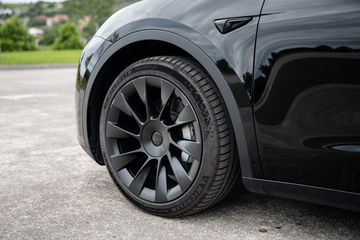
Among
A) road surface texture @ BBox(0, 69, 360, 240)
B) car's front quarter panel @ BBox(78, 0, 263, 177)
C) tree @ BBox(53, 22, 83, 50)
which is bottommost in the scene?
tree @ BBox(53, 22, 83, 50)

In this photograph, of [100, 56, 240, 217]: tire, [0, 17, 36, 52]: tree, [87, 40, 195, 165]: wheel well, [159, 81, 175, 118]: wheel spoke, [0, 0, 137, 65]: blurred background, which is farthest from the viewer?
[0, 17, 36, 52]: tree

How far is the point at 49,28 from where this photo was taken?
248 ft

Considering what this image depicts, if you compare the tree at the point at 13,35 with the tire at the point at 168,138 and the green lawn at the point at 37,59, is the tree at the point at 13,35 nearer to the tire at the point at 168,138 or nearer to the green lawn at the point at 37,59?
the green lawn at the point at 37,59

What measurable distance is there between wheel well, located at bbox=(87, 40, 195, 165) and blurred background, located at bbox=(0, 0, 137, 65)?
367 millimetres

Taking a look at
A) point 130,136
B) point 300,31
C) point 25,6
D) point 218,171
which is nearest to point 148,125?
point 130,136

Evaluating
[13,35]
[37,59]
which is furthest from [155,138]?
[13,35]

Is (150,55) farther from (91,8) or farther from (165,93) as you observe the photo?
(91,8)

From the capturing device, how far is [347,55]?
5.27 ft

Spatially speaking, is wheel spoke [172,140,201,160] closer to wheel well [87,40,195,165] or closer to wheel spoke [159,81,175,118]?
wheel spoke [159,81,175,118]

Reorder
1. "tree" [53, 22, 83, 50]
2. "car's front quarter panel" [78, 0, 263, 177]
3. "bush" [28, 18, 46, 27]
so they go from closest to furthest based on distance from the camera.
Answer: "car's front quarter panel" [78, 0, 263, 177] < "tree" [53, 22, 83, 50] < "bush" [28, 18, 46, 27]

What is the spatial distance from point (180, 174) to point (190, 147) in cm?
14

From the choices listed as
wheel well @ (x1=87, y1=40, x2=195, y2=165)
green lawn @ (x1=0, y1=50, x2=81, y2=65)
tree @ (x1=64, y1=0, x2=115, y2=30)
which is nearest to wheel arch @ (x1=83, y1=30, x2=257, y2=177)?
wheel well @ (x1=87, y1=40, x2=195, y2=165)

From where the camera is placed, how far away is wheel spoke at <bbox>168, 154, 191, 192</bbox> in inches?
82.8

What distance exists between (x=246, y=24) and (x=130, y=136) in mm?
860
